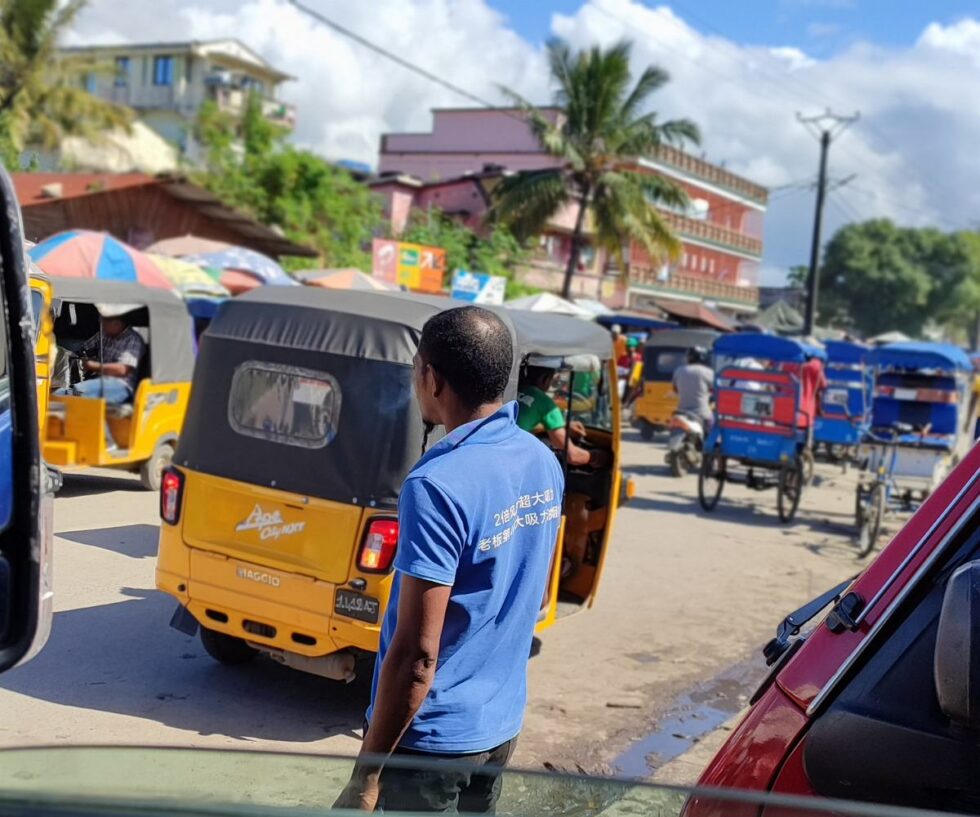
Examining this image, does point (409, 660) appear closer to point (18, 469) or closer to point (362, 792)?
point (362, 792)

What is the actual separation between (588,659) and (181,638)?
2534mm

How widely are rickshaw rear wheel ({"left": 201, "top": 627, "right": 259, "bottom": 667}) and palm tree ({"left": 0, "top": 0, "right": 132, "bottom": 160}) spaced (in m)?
18.6

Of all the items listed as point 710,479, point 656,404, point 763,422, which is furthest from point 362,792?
point 656,404

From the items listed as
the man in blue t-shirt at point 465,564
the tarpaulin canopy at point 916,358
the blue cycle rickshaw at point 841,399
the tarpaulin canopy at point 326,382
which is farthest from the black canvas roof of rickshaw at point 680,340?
the man in blue t-shirt at point 465,564

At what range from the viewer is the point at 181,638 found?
6449 millimetres

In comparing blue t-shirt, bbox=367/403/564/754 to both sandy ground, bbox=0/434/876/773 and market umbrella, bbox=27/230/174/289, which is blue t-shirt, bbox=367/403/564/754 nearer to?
sandy ground, bbox=0/434/876/773

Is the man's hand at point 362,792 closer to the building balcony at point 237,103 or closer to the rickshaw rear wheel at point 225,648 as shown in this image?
the rickshaw rear wheel at point 225,648

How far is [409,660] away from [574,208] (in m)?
43.7

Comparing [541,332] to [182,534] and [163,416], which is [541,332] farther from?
[163,416]

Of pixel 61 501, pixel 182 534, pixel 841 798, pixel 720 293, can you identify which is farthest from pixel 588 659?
pixel 720 293

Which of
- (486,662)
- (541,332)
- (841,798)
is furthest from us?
(541,332)

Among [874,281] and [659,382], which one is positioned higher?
[874,281]

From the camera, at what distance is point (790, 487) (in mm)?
13211

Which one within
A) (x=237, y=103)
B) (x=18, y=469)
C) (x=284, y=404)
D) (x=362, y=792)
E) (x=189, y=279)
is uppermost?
(x=237, y=103)
